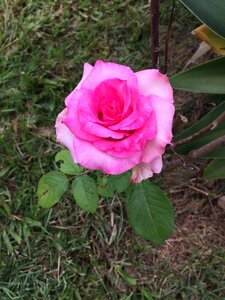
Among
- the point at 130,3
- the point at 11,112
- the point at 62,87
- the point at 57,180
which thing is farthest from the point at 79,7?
the point at 57,180

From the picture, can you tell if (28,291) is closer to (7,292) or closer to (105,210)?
(7,292)

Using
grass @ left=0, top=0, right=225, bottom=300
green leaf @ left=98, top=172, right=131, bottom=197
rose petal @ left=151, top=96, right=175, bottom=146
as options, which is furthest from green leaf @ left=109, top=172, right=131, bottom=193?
grass @ left=0, top=0, right=225, bottom=300

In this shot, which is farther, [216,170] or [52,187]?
[216,170]

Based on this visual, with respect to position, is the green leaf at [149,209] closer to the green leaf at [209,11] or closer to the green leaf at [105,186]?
the green leaf at [105,186]

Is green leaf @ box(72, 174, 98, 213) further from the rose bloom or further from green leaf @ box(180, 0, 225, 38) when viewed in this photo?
green leaf @ box(180, 0, 225, 38)

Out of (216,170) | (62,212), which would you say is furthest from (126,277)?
(216,170)

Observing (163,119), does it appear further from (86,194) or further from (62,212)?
(62,212)
